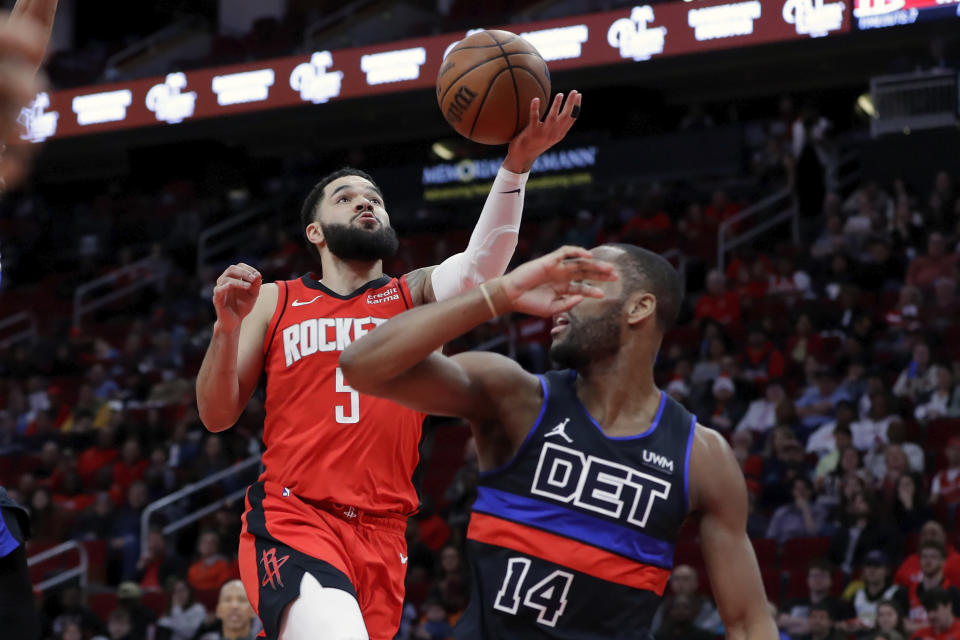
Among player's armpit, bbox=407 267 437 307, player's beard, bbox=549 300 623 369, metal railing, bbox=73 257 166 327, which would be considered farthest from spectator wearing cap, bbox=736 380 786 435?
metal railing, bbox=73 257 166 327

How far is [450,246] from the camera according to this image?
16.9m

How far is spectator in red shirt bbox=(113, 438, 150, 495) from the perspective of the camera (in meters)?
14.1

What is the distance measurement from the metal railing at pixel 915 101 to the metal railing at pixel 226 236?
30.1 feet

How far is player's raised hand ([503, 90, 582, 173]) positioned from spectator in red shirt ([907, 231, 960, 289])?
30.4ft

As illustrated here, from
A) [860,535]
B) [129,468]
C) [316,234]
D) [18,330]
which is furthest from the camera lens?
[18,330]

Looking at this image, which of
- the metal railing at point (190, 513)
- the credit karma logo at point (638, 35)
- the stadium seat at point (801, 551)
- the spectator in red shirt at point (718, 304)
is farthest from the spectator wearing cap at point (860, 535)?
the metal railing at point (190, 513)

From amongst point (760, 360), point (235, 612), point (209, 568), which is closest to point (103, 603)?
point (209, 568)

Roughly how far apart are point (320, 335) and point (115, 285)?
15.9 metres

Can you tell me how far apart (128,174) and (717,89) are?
1018 centimetres

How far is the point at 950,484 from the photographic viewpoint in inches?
400

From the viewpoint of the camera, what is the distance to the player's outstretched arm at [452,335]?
317 cm

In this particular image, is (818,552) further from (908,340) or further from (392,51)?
(392,51)

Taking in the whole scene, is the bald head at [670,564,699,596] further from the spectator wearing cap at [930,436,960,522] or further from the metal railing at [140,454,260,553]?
the metal railing at [140,454,260,553]

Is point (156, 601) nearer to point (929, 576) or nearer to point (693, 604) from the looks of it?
point (693, 604)
